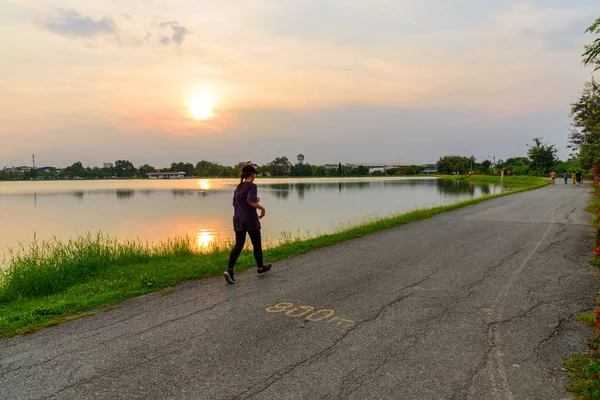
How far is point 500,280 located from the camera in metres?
6.36

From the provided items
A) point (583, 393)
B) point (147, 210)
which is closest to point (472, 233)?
point (583, 393)

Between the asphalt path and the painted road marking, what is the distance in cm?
2

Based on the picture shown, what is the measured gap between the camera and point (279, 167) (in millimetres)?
179375

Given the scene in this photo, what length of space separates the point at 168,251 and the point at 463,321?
28.4 feet

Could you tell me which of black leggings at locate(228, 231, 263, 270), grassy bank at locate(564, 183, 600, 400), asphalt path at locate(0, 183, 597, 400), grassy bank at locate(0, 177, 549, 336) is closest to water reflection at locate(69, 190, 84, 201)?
grassy bank at locate(0, 177, 549, 336)

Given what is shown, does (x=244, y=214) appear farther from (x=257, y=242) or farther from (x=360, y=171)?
(x=360, y=171)

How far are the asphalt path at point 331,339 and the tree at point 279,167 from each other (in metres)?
172

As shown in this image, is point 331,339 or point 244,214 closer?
point 331,339

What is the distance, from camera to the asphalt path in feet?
10.8

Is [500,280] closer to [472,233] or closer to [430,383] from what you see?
[430,383]

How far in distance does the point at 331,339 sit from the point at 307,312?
2.84 feet

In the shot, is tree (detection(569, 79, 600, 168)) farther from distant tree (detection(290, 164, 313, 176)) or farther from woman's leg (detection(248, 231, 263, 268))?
distant tree (detection(290, 164, 313, 176))

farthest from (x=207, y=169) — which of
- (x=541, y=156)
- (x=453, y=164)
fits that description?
(x=541, y=156)

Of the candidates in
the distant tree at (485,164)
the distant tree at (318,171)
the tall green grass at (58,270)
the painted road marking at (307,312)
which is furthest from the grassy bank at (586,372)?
the distant tree at (318,171)
